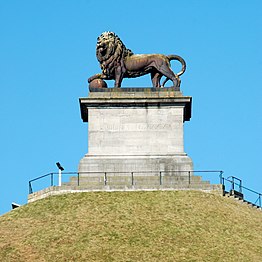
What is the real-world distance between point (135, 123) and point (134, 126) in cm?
20

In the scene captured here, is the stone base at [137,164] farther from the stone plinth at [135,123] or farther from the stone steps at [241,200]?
the stone steps at [241,200]

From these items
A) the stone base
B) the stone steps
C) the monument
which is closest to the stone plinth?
the monument

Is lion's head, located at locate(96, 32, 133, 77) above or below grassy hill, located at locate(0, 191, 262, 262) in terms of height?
above

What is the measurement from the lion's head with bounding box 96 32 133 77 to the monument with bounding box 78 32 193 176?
0.06 metres

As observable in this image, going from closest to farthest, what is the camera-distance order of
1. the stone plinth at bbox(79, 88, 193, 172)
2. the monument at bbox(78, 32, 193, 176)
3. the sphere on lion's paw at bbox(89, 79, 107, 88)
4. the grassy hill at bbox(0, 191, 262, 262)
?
the grassy hill at bbox(0, 191, 262, 262), the monument at bbox(78, 32, 193, 176), the stone plinth at bbox(79, 88, 193, 172), the sphere on lion's paw at bbox(89, 79, 107, 88)

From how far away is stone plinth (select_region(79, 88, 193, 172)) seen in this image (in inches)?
2151

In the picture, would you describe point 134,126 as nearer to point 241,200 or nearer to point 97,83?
point 97,83

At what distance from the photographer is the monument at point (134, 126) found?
53.9 m

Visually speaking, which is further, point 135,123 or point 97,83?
point 97,83

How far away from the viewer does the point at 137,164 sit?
177 ft

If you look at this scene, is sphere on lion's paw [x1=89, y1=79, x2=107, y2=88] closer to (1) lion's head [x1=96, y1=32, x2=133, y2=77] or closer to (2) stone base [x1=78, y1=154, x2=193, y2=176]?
(1) lion's head [x1=96, y1=32, x2=133, y2=77]

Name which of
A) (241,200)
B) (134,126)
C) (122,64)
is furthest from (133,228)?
(122,64)

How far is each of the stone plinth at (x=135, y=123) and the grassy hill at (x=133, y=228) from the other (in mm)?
4814

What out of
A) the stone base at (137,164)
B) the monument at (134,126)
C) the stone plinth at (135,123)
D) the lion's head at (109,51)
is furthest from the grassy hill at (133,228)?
the lion's head at (109,51)
